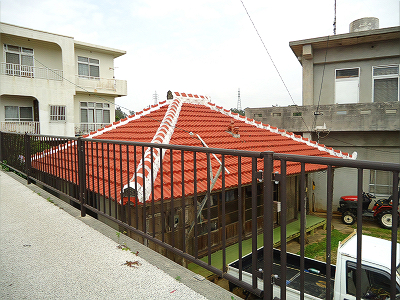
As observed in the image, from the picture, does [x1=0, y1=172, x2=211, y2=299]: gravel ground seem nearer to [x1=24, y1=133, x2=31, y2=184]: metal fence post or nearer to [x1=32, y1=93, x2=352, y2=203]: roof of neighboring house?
[x1=32, y1=93, x2=352, y2=203]: roof of neighboring house

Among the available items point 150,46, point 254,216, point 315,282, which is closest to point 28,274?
point 254,216

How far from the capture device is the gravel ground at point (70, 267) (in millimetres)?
2195

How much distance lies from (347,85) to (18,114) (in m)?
19.8

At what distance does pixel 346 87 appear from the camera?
1357 centimetres

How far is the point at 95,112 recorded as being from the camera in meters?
22.1

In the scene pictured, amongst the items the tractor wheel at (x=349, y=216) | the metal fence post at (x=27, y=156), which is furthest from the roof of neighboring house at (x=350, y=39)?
the metal fence post at (x=27, y=156)

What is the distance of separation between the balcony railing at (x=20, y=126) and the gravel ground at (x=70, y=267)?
54.5 feet

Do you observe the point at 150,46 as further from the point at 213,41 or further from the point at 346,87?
the point at 346,87

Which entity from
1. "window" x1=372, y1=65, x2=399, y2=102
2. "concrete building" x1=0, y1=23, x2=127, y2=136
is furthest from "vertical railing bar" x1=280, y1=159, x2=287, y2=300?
"concrete building" x1=0, y1=23, x2=127, y2=136

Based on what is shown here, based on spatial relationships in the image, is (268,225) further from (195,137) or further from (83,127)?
(83,127)

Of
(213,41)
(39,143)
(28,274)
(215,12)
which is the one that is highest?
(213,41)

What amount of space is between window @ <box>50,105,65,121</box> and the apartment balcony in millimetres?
1866

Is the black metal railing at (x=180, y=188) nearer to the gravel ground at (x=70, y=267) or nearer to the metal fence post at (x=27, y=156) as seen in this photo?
the metal fence post at (x=27, y=156)

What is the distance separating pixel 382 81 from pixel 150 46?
16.4m
